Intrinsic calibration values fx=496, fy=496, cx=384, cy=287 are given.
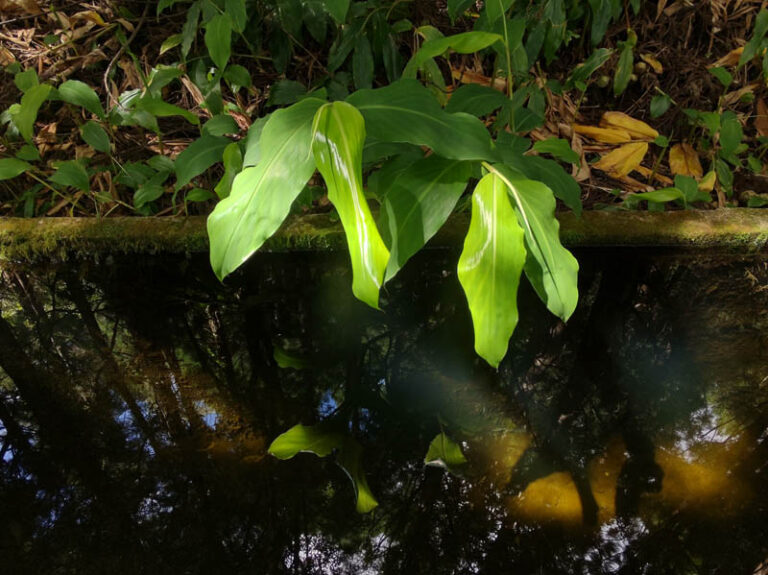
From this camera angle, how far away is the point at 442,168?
31.9 inches

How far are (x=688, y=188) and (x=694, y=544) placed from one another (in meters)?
0.88

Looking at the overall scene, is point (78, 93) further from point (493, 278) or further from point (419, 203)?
point (493, 278)

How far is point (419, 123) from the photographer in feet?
2.45

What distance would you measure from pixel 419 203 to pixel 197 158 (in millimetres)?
542

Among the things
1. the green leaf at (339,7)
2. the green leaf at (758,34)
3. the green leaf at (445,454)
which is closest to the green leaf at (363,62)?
the green leaf at (339,7)

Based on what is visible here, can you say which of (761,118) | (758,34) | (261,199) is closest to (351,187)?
(261,199)

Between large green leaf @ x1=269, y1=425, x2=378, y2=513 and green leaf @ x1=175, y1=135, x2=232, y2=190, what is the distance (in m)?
0.56

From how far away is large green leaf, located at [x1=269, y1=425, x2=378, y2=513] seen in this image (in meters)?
0.80

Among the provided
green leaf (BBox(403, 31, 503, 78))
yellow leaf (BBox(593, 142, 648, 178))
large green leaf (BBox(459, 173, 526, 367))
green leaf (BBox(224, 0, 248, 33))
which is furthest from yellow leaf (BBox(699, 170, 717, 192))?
green leaf (BBox(224, 0, 248, 33))

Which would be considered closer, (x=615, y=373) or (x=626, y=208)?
(x=615, y=373)

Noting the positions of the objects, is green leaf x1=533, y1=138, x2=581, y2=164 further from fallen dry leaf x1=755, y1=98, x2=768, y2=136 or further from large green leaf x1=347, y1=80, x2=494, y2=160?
fallen dry leaf x1=755, y1=98, x2=768, y2=136

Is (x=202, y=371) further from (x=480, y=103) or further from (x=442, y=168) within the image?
(x=480, y=103)

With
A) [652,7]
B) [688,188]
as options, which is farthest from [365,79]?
[652,7]

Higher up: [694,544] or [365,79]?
[365,79]
